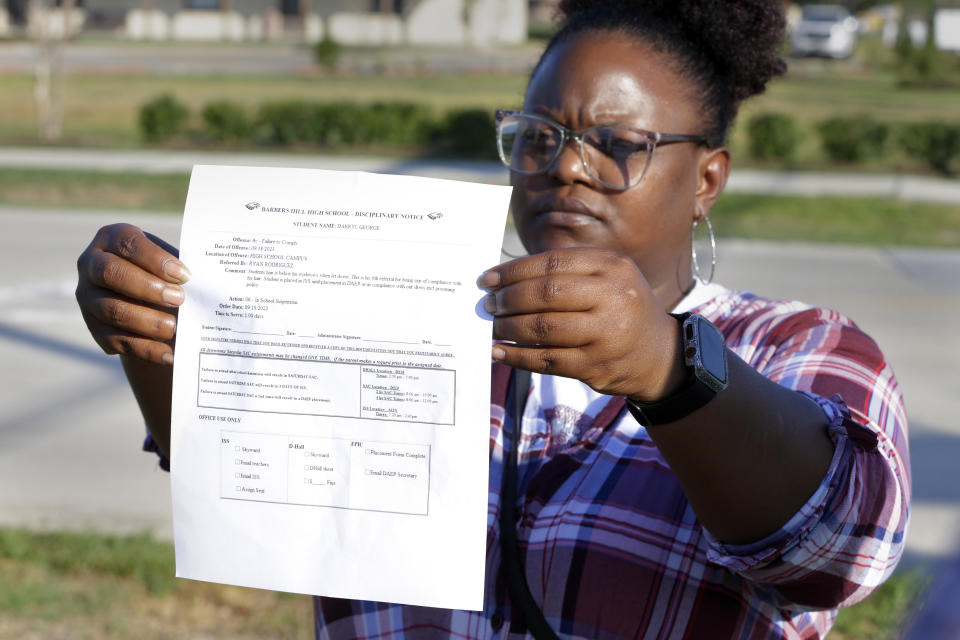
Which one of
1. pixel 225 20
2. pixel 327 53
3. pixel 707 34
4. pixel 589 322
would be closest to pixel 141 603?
pixel 707 34

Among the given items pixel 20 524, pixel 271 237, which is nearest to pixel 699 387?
pixel 271 237

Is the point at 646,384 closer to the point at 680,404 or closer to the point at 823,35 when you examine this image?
the point at 680,404

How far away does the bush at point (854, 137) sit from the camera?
613 inches

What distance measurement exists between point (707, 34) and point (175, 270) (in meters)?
1.09

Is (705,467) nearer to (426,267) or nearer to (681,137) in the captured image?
(426,267)

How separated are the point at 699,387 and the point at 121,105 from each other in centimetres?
2309

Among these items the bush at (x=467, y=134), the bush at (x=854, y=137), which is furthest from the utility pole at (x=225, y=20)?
the bush at (x=854, y=137)

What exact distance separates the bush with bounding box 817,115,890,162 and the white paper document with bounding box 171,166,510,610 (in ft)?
50.5

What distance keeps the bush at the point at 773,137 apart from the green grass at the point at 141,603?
12.8m

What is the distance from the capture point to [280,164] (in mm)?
15414

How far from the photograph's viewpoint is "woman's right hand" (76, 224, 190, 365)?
4.68ft

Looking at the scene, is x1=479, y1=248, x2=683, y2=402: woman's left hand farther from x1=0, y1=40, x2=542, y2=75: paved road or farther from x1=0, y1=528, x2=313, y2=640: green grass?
x1=0, y1=40, x2=542, y2=75: paved road

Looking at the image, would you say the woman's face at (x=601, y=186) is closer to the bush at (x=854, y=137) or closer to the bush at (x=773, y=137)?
the bush at (x=773, y=137)

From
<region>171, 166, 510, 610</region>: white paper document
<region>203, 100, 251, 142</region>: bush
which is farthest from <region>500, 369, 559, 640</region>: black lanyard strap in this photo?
<region>203, 100, 251, 142</region>: bush
